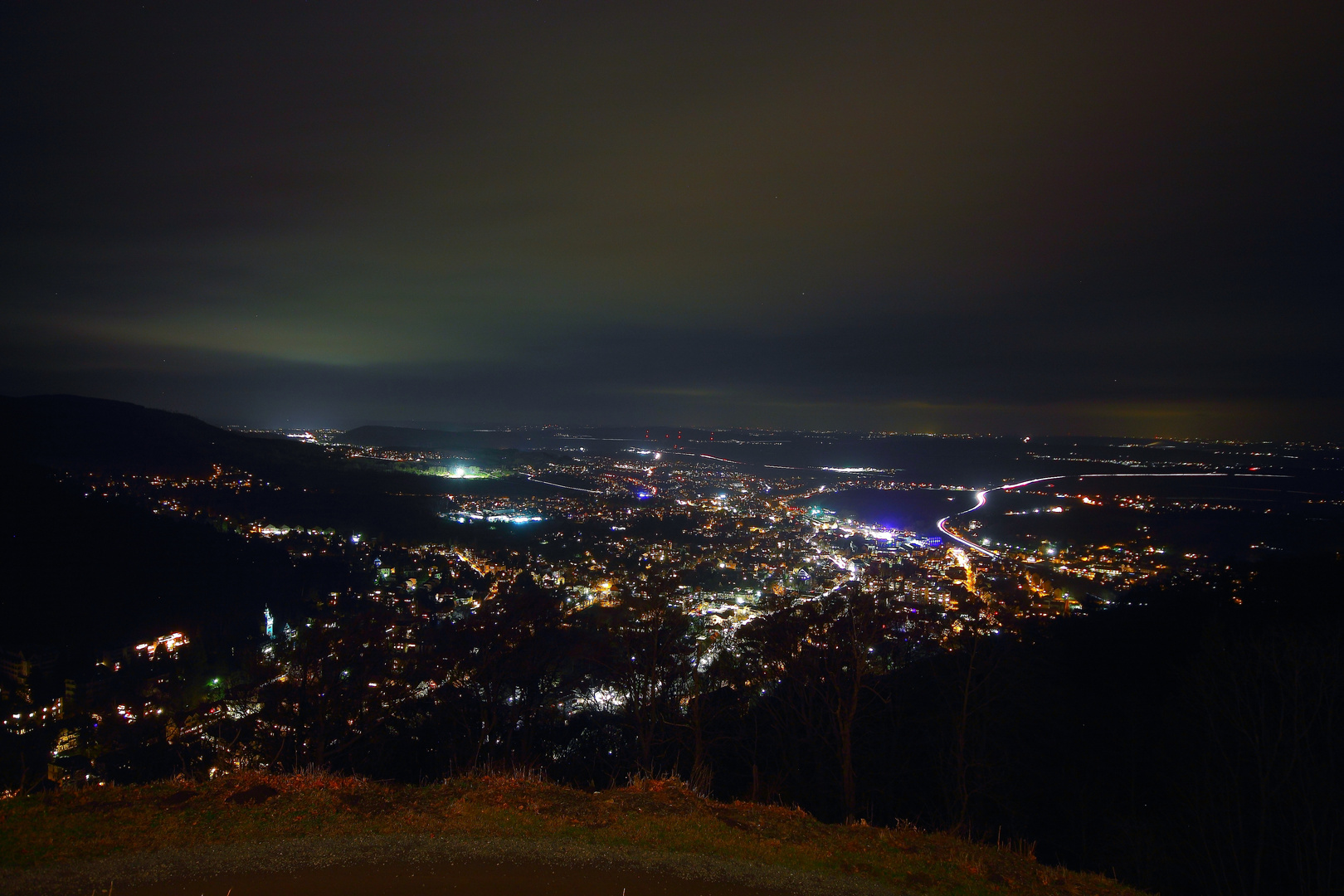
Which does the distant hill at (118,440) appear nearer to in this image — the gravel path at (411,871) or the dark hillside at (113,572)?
the dark hillside at (113,572)

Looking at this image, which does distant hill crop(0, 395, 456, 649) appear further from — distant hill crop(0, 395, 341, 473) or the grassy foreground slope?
the grassy foreground slope

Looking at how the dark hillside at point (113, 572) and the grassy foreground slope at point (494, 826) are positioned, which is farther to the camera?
the dark hillside at point (113, 572)

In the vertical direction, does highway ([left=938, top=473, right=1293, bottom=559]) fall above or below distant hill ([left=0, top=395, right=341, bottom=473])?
below

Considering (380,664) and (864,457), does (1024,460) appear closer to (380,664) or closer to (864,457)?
(864,457)

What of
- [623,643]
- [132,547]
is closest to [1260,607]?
[623,643]

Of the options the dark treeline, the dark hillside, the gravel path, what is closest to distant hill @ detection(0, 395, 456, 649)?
the dark hillside

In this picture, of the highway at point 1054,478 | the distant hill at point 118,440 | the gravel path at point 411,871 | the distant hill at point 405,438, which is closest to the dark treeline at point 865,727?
the gravel path at point 411,871
